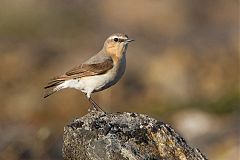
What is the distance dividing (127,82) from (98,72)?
51.1ft

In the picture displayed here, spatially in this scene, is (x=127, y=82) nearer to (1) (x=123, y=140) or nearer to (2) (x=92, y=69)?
(2) (x=92, y=69)

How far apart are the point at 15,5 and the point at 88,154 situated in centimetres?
3703

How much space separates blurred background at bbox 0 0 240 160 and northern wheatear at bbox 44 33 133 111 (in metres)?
0.92

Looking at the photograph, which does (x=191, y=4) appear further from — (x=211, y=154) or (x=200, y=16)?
(x=211, y=154)

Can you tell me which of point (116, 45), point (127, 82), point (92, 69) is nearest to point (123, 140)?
point (92, 69)

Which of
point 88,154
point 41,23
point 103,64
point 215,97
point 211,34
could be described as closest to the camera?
point 88,154

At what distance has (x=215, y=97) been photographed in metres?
28.5

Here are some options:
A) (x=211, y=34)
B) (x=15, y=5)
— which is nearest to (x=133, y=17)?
(x=15, y=5)

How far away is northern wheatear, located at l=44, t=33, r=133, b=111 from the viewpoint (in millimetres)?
14305

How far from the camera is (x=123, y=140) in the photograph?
11.1 m

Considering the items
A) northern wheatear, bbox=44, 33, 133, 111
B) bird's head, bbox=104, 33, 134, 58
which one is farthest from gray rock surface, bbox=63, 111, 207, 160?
bird's head, bbox=104, 33, 134, 58

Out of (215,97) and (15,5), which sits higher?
(15,5)

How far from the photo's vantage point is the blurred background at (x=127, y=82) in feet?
67.0

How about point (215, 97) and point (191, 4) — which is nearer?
point (215, 97)
